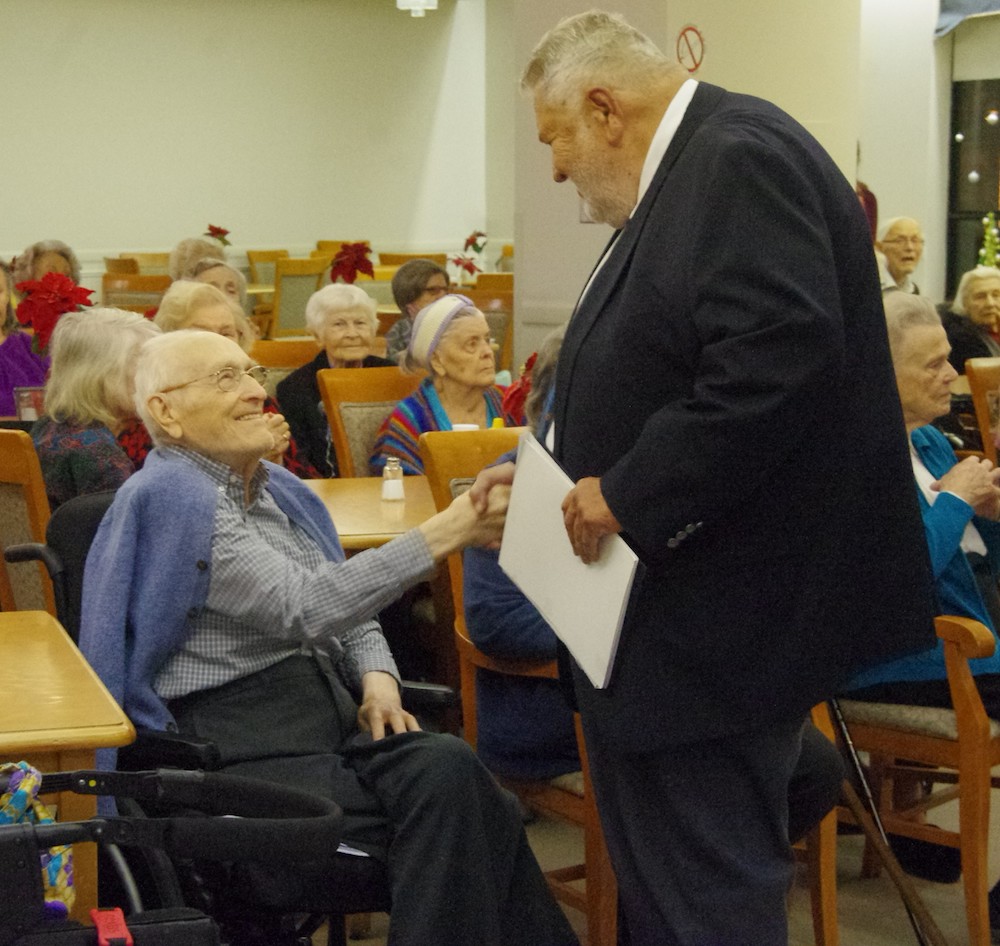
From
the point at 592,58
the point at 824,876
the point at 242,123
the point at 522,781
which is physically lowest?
the point at 824,876

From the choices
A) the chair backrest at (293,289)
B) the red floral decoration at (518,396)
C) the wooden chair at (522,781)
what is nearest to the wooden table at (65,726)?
the wooden chair at (522,781)

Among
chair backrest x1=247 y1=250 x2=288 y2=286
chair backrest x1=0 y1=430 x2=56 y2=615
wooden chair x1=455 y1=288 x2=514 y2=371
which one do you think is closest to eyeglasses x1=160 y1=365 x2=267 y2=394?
chair backrest x1=0 y1=430 x2=56 y2=615

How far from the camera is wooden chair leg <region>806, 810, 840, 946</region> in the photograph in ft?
8.95

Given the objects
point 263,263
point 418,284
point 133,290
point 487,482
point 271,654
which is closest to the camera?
point 487,482

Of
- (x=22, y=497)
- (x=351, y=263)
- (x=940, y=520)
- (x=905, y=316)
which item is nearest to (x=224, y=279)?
(x=351, y=263)

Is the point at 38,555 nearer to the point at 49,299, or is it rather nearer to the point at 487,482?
the point at 487,482

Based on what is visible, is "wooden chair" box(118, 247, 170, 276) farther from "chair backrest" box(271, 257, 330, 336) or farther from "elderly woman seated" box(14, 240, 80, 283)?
"elderly woman seated" box(14, 240, 80, 283)

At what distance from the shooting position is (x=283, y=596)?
228 cm

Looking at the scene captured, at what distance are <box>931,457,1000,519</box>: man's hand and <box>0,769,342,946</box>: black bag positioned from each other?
1.67 metres

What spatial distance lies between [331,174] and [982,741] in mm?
11329

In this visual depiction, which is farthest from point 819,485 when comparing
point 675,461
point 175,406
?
point 175,406

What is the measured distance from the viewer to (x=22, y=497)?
9.49ft

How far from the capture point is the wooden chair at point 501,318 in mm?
7535

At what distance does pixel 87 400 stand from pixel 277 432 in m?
0.52
